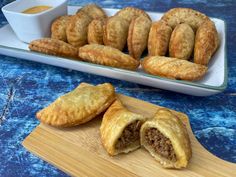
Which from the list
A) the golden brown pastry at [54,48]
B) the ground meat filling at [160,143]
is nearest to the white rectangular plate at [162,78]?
the golden brown pastry at [54,48]

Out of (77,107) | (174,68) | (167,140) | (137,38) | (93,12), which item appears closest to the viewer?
(167,140)

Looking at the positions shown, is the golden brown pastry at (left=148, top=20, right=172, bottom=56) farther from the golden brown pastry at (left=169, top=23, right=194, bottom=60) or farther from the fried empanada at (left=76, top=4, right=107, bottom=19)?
the fried empanada at (left=76, top=4, right=107, bottom=19)

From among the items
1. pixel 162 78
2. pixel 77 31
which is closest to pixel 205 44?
pixel 162 78

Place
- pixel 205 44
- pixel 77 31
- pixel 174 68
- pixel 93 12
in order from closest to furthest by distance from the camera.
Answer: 1. pixel 174 68
2. pixel 205 44
3. pixel 77 31
4. pixel 93 12

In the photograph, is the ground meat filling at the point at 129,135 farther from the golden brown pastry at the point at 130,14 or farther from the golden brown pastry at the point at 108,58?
the golden brown pastry at the point at 130,14

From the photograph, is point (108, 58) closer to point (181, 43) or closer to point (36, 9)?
point (181, 43)

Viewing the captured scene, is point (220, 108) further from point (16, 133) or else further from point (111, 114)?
point (16, 133)
